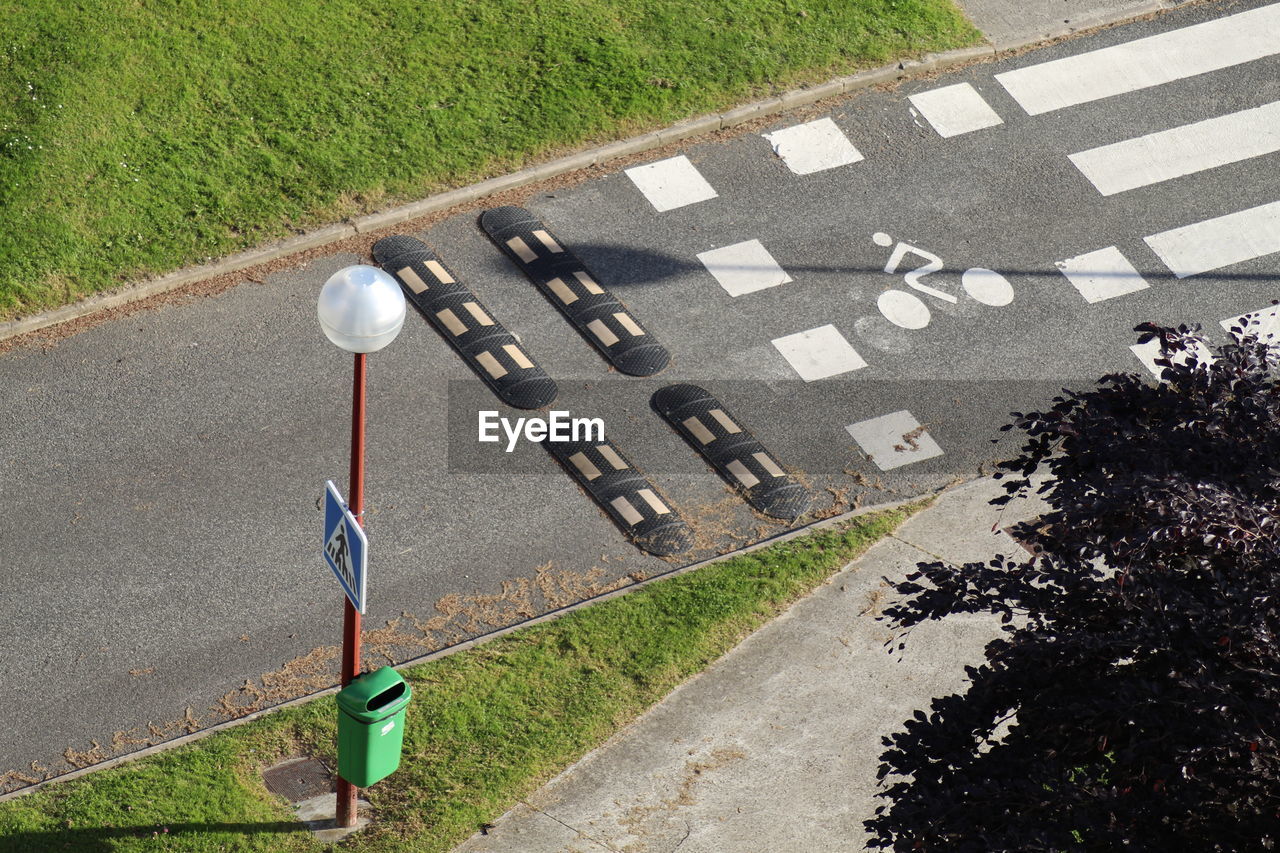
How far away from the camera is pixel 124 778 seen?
9008 mm

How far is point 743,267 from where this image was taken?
42.7 ft

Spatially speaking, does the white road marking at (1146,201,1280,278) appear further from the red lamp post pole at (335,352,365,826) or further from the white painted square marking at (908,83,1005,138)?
the red lamp post pole at (335,352,365,826)

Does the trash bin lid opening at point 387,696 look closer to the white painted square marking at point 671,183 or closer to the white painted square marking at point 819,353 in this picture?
the white painted square marking at point 819,353

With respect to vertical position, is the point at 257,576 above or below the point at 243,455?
below

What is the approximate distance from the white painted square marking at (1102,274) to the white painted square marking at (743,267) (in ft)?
8.11

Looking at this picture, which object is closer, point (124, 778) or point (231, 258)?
point (124, 778)

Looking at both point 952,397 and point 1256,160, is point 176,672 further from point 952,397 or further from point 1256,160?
point 1256,160

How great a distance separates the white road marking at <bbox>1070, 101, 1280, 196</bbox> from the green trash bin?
8.55 metres

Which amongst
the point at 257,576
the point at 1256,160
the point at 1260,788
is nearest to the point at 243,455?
the point at 257,576

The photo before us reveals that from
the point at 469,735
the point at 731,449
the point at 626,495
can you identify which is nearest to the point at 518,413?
the point at 626,495

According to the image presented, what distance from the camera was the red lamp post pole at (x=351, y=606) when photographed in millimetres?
7766

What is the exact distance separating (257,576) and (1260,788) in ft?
21.7

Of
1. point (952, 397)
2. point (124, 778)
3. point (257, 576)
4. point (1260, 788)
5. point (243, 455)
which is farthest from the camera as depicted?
point (952, 397)

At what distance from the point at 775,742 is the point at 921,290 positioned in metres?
4.78
